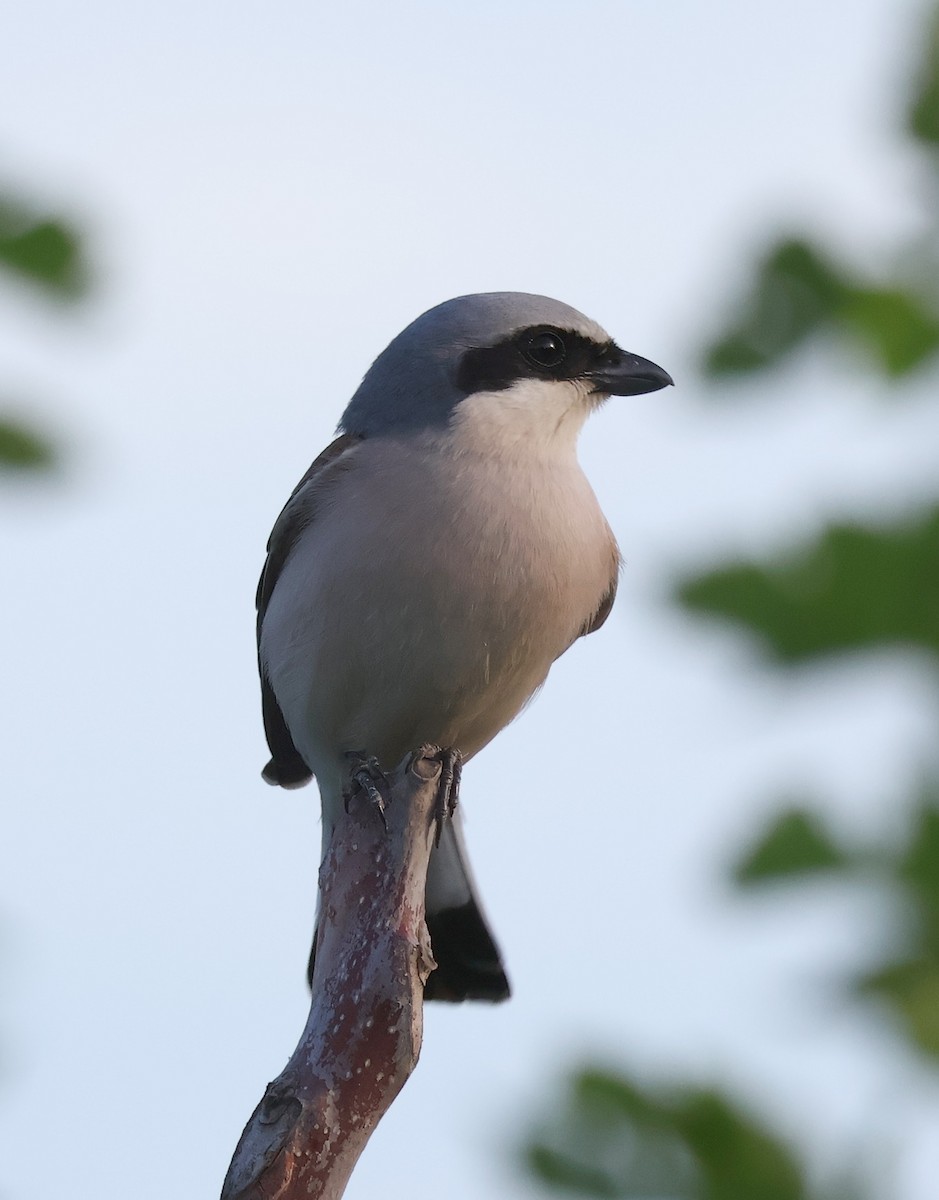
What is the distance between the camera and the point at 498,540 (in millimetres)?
4188

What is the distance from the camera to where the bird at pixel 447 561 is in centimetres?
415

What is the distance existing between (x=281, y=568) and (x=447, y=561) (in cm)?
Answer: 105

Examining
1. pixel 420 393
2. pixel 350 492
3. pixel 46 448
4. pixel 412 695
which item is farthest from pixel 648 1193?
pixel 420 393

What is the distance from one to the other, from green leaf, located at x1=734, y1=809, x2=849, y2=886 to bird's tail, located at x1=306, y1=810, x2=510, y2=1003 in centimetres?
270

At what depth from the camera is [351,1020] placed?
256 centimetres

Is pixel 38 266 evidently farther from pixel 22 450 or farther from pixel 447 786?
pixel 447 786

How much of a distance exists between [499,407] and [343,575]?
0.81 m

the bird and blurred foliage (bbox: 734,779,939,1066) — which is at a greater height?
the bird

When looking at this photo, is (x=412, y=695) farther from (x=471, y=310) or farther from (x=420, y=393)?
(x=471, y=310)

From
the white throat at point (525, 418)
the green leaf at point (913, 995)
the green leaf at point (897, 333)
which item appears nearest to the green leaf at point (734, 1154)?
the green leaf at point (913, 995)

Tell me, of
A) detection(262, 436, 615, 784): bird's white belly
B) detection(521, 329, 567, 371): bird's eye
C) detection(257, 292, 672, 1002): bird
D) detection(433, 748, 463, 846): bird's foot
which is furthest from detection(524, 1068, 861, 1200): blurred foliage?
detection(521, 329, 567, 371): bird's eye

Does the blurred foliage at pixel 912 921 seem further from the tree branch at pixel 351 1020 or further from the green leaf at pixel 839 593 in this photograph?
the tree branch at pixel 351 1020

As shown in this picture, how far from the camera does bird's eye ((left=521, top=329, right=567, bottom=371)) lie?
4.82 m

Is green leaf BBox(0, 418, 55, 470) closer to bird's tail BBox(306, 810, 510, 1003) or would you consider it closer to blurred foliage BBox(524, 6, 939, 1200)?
blurred foliage BBox(524, 6, 939, 1200)
